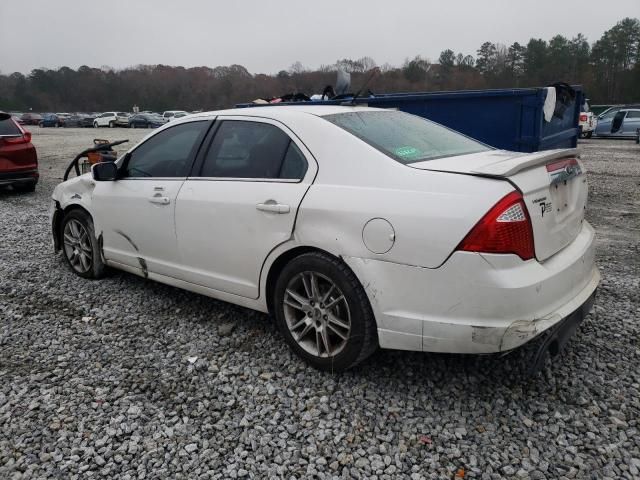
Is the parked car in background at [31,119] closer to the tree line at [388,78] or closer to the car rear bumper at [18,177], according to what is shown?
the tree line at [388,78]

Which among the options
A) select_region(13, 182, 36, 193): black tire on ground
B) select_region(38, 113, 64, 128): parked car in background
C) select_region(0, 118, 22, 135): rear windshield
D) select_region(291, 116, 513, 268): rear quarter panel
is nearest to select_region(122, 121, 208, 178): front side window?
select_region(291, 116, 513, 268): rear quarter panel

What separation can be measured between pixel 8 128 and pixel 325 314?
354 inches

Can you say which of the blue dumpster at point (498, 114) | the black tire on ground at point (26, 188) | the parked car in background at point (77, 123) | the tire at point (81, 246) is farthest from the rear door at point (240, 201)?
the parked car in background at point (77, 123)

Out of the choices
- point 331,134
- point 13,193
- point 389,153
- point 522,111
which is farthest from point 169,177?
point 13,193

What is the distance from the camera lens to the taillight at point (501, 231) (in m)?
2.46

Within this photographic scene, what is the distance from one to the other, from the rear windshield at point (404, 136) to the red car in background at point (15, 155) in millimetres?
8295

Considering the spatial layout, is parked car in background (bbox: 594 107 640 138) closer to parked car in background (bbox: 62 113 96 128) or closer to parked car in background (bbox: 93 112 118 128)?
parked car in background (bbox: 93 112 118 128)

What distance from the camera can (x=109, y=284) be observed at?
4738 mm

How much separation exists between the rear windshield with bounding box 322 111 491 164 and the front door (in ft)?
3.90

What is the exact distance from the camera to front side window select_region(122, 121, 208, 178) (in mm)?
3855

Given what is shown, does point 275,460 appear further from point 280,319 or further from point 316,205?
point 316,205

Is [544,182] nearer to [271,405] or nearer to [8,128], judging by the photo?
[271,405]

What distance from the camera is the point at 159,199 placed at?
12.6ft

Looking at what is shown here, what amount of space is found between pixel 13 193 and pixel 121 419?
9.37 meters
